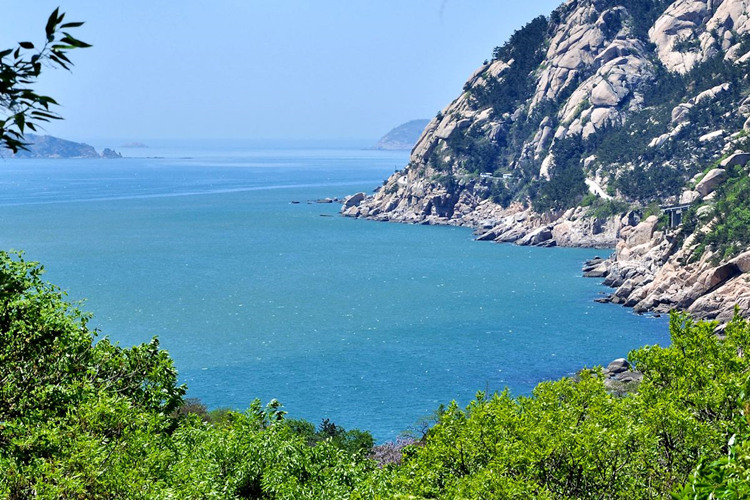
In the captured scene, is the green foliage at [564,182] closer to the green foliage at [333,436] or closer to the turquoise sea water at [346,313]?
the turquoise sea water at [346,313]

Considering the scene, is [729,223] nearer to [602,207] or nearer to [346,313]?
[346,313]

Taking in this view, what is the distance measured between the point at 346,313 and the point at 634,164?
263 ft

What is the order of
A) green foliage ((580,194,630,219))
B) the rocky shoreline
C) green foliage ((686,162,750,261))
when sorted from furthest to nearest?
green foliage ((580,194,630,219)) < green foliage ((686,162,750,261)) < the rocky shoreline

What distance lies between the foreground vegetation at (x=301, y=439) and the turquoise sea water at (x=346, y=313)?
119ft

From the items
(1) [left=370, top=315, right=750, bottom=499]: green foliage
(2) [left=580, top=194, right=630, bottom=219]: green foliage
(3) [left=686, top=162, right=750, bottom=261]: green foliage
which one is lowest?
(2) [left=580, top=194, right=630, bottom=219]: green foliage

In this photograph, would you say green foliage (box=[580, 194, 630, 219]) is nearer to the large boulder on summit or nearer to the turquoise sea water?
the turquoise sea water

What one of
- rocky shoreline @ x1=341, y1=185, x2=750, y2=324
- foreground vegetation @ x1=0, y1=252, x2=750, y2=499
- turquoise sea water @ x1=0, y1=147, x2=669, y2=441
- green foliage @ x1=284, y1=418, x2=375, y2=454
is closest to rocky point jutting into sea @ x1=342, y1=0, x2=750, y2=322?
rocky shoreline @ x1=341, y1=185, x2=750, y2=324

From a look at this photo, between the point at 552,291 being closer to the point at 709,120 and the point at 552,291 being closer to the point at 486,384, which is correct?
the point at 486,384

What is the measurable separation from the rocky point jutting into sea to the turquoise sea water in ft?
23.9

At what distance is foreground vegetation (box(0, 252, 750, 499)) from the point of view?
18.0 metres

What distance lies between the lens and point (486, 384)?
71188 millimetres

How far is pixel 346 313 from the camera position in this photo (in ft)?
327

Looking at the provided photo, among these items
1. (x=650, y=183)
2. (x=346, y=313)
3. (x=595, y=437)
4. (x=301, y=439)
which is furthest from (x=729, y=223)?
(x=595, y=437)

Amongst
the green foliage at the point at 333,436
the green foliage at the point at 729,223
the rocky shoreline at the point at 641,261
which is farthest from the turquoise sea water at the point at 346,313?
the green foliage at the point at 729,223
